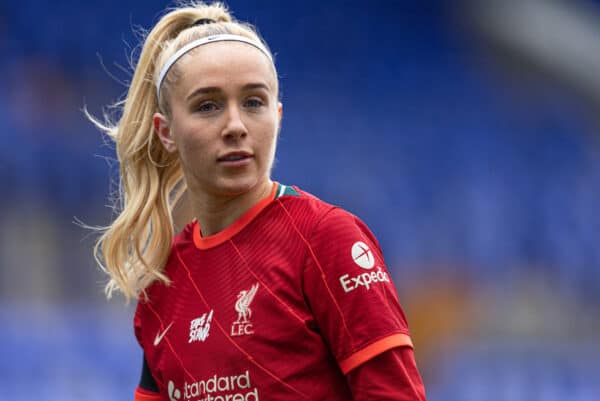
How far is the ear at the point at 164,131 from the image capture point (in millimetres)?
2232

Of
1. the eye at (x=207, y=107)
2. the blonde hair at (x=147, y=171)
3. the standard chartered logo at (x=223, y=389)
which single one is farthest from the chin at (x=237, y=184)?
the standard chartered logo at (x=223, y=389)

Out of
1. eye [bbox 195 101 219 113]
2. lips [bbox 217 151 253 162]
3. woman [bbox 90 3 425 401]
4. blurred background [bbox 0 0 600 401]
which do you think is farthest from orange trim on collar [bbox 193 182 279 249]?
→ blurred background [bbox 0 0 600 401]

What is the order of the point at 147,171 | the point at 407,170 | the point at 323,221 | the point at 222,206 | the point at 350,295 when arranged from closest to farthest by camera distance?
1. the point at 350,295
2. the point at 323,221
3. the point at 222,206
4. the point at 147,171
5. the point at 407,170

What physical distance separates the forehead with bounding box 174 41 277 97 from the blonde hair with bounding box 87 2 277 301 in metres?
0.11

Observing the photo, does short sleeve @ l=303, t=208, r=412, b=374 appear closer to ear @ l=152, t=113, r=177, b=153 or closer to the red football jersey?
the red football jersey

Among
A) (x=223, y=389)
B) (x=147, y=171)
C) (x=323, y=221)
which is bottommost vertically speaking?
(x=223, y=389)

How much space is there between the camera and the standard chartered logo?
1.91 metres

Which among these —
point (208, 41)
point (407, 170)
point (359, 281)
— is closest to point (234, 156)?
point (208, 41)

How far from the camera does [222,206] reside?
7.06 feet

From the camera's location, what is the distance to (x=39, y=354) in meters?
5.31

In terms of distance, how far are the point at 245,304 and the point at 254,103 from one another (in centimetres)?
44

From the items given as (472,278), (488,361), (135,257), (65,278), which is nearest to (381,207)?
(472,278)

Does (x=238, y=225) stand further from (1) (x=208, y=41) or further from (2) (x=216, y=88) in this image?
(1) (x=208, y=41)

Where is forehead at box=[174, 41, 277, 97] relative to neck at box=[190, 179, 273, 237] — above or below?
above
